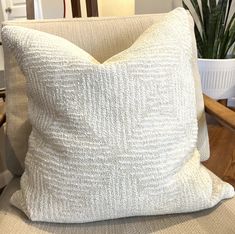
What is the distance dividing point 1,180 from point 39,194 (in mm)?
884

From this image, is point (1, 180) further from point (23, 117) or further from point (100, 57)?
point (100, 57)

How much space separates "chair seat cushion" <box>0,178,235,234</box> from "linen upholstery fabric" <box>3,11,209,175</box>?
210 millimetres

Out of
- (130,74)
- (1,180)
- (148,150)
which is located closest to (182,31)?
(130,74)

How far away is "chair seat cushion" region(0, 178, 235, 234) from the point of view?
2.46 ft

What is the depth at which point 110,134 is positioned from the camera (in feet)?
2.39

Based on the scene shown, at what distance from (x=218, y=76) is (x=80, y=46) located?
1.03 meters

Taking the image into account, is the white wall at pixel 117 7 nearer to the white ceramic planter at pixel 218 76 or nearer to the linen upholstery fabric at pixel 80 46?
the white ceramic planter at pixel 218 76

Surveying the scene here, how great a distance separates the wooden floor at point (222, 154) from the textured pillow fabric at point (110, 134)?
33.7 inches

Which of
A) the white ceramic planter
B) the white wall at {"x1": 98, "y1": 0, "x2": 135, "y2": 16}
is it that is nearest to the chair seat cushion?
the white ceramic planter

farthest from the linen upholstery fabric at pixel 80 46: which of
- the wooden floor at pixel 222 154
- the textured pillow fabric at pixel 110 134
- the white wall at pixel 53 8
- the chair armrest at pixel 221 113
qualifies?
the white wall at pixel 53 8

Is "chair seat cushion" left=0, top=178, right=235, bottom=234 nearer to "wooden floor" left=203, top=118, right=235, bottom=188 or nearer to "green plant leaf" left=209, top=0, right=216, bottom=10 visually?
"wooden floor" left=203, top=118, right=235, bottom=188

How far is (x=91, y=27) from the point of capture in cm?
99

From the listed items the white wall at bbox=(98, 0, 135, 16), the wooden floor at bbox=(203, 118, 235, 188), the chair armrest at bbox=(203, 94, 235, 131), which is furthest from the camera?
the white wall at bbox=(98, 0, 135, 16)

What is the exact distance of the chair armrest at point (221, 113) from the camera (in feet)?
2.84
